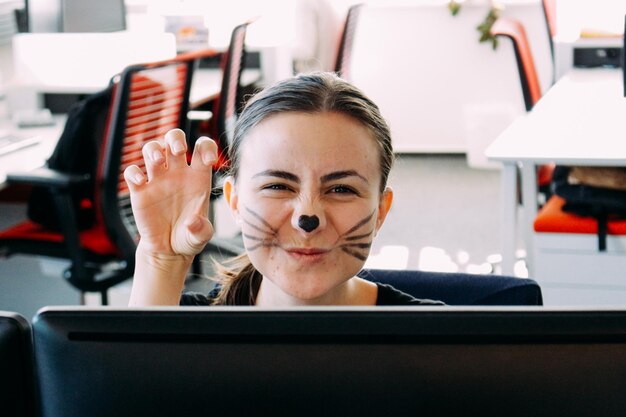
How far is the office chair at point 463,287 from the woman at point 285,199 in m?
0.24

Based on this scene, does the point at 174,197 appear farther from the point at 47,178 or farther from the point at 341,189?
the point at 47,178

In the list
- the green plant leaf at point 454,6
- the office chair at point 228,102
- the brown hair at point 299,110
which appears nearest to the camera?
the brown hair at point 299,110

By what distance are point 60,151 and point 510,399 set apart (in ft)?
7.24

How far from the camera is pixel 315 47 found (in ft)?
17.4

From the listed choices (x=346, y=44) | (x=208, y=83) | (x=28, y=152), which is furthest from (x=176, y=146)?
(x=346, y=44)

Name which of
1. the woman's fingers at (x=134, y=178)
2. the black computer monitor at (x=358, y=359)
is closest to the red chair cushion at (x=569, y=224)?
the woman's fingers at (x=134, y=178)

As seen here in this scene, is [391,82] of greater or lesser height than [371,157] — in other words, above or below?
below

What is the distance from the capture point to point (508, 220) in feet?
8.41

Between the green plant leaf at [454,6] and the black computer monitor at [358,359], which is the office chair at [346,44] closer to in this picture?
the green plant leaf at [454,6]

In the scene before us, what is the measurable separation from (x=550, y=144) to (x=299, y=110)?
4.96 ft

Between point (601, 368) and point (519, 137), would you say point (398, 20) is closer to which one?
point (519, 137)

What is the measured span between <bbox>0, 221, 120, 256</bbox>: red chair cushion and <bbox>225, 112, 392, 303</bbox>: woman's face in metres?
1.71

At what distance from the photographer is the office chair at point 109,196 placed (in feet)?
8.57

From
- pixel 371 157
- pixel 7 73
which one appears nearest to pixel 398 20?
pixel 7 73
